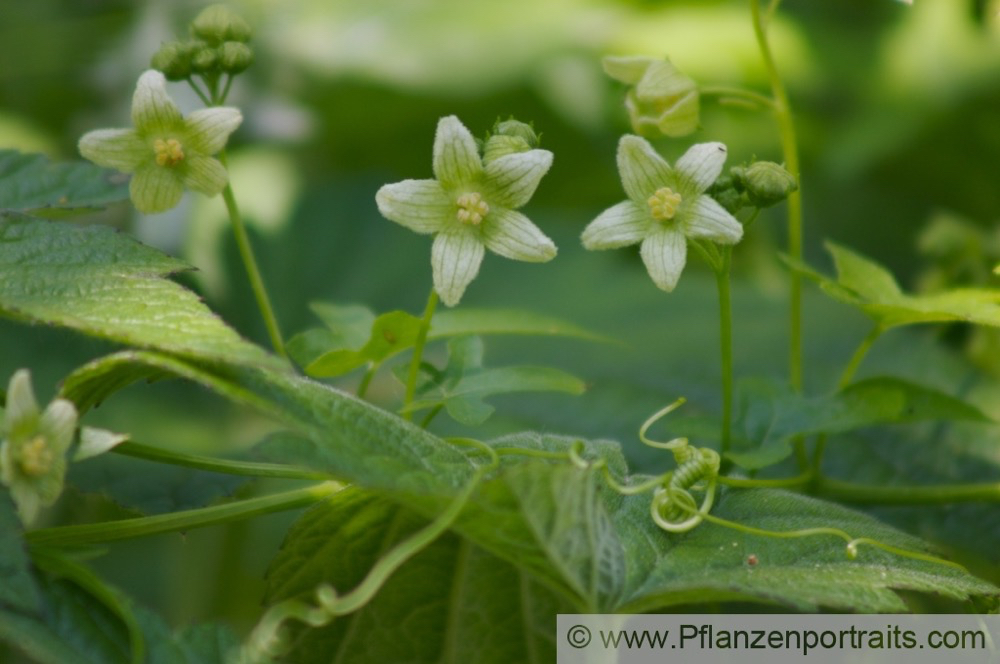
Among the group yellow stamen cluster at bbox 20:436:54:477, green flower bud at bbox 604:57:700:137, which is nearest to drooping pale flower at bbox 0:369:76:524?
yellow stamen cluster at bbox 20:436:54:477

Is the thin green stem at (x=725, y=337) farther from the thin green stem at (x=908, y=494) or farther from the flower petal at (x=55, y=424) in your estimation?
the flower petal at (x=55, y=424)

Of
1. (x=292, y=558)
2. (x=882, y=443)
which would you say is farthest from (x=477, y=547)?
(x=882, y=443)

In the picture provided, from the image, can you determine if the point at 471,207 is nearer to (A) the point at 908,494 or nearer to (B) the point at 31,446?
(B) the point at 31,446

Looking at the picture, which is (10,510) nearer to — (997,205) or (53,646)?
(53,646)

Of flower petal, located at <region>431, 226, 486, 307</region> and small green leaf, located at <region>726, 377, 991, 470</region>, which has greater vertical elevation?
flower petal, located at <region>431, 226, 486, 307</region>

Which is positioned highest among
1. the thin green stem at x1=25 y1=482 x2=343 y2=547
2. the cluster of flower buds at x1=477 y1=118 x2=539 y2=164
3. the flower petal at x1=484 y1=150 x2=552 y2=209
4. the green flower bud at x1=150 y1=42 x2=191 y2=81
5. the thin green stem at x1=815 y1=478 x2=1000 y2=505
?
the green flower bud at x1=150 y1=42 x2=191 y2=81

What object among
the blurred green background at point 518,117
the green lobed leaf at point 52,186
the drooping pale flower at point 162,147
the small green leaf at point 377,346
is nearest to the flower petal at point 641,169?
the small green leaf at point 377,346

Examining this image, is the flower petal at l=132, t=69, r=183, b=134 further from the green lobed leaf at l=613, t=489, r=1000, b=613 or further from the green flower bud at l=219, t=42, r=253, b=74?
the green lobed leaf at l=613, t=489, r=1000, b=613
